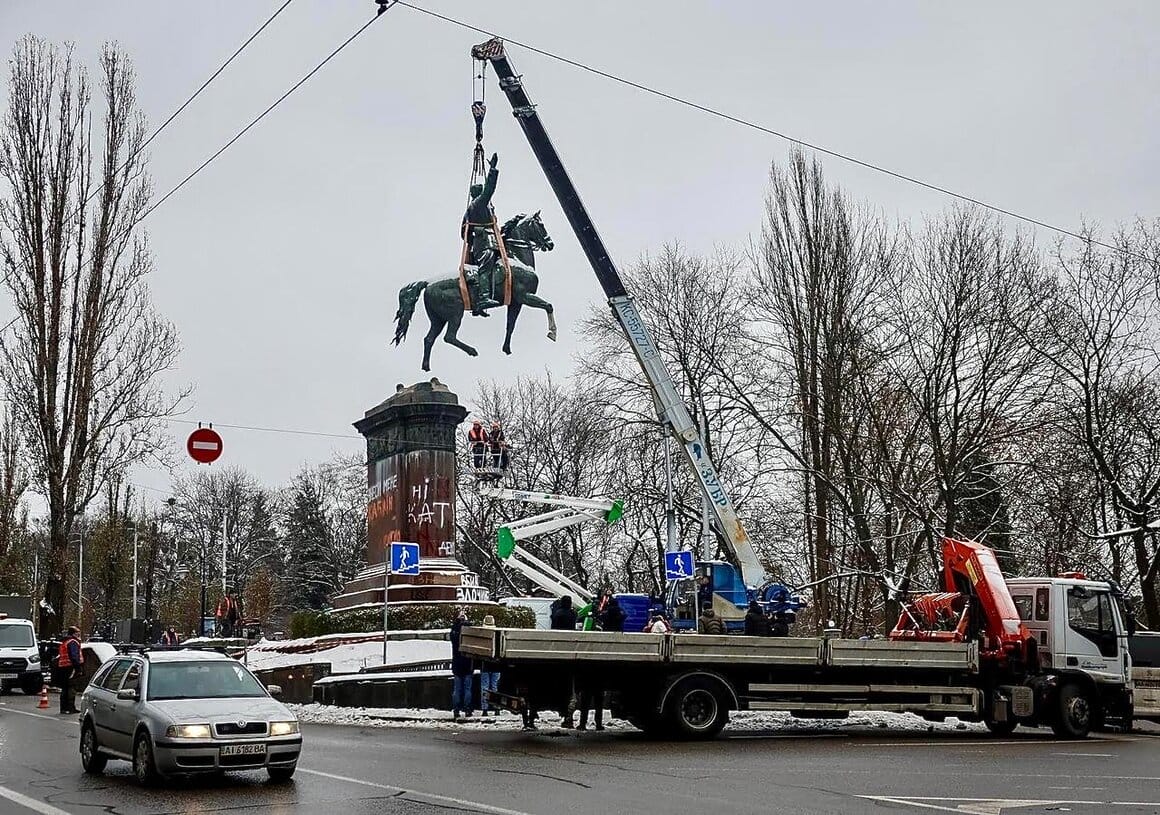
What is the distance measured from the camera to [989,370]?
3647cm

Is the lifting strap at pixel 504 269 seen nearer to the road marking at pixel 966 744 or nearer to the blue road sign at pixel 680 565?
the blue road sign at pixel 680 565

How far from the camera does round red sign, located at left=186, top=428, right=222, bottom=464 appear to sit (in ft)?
89.5

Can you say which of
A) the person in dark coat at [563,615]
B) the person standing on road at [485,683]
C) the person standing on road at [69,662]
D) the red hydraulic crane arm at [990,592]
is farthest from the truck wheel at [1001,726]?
the person standing on road at [69,662]

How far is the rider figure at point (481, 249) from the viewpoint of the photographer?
36.6 meters

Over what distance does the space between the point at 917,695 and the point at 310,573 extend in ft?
212

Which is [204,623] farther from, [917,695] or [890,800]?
[890,800]

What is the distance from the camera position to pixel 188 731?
13062 mm

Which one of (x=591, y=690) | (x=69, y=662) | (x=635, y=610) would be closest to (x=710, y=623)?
(x=635, y=610)

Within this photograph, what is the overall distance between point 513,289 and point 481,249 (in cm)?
143

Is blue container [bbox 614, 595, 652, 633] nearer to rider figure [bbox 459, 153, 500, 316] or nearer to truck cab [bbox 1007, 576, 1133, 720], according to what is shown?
rider figure [bbox 459, 153, 500, 316]

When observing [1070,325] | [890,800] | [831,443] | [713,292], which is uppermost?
[713,292]

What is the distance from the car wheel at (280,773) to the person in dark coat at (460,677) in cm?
843

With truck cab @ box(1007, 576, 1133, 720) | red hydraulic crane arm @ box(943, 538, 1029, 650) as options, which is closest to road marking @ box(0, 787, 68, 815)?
red hydraulic crane arm @ box(943, 538, 1029, 650)

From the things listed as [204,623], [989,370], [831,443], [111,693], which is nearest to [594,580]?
[204,623]
